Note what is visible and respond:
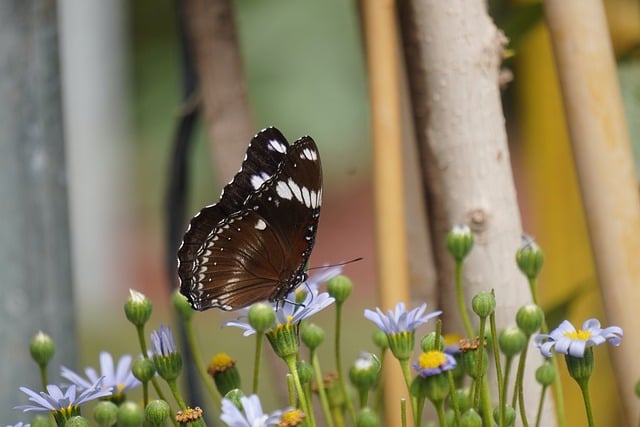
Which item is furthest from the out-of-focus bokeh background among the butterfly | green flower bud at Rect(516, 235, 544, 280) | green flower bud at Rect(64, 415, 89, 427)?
green flower bud at Rect(64, 415, 89, 427)

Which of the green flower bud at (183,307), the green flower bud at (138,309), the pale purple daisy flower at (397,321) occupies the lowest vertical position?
the pale purple daisy flower at (397,321)

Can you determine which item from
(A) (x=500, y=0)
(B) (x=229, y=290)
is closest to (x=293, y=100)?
(A) (x=500, y=0)

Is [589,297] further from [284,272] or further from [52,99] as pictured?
[52,99]

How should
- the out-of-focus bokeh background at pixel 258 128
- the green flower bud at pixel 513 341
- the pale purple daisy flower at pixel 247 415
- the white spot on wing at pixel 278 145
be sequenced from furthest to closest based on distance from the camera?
the out-of-focus bokeh background at pixel 258 128 → the white spot on wing at pixel 278 145 → the green flower bud at pixel 513 341 → the pale purple daisy flower at pixel 247 415

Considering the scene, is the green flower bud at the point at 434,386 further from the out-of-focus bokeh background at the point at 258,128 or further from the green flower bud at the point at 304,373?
the out-of-focus bokeh background at the point at 258,128

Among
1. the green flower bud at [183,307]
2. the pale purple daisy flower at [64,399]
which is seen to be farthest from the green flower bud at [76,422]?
the green flower bud at [183,307]

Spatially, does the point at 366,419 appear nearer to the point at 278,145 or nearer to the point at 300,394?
the point at 300,394
